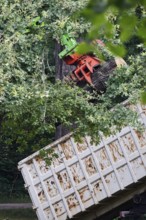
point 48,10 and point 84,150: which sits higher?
point 48,10

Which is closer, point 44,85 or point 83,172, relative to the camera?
point 44,85

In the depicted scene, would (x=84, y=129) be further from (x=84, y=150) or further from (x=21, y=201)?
(x=21, y=201)

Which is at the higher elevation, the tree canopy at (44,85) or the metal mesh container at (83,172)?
the tree canopy at (44,85)

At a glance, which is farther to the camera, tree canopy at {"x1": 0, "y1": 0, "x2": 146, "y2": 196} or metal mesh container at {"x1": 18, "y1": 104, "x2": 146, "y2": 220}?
metal mesh container at {"x1": 18, "y1": 104, "x2": 146, "y2": 220}

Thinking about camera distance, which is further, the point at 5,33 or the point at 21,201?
the point at 21,201

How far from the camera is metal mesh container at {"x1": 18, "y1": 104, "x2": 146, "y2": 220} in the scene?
29.4 feet

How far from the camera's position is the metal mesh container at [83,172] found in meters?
8.97

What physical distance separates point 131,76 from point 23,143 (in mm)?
→ 1652

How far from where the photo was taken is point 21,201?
18.5 metres

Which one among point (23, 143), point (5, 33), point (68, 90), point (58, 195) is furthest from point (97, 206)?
point (5, 33)

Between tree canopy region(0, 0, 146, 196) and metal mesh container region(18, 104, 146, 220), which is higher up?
tree canopy region(0, 0, 146, 196)

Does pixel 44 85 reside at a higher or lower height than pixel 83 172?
higher

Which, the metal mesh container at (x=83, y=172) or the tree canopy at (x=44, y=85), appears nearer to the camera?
the tree canopy at (x=44, y=85)

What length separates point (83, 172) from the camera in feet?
30.1
